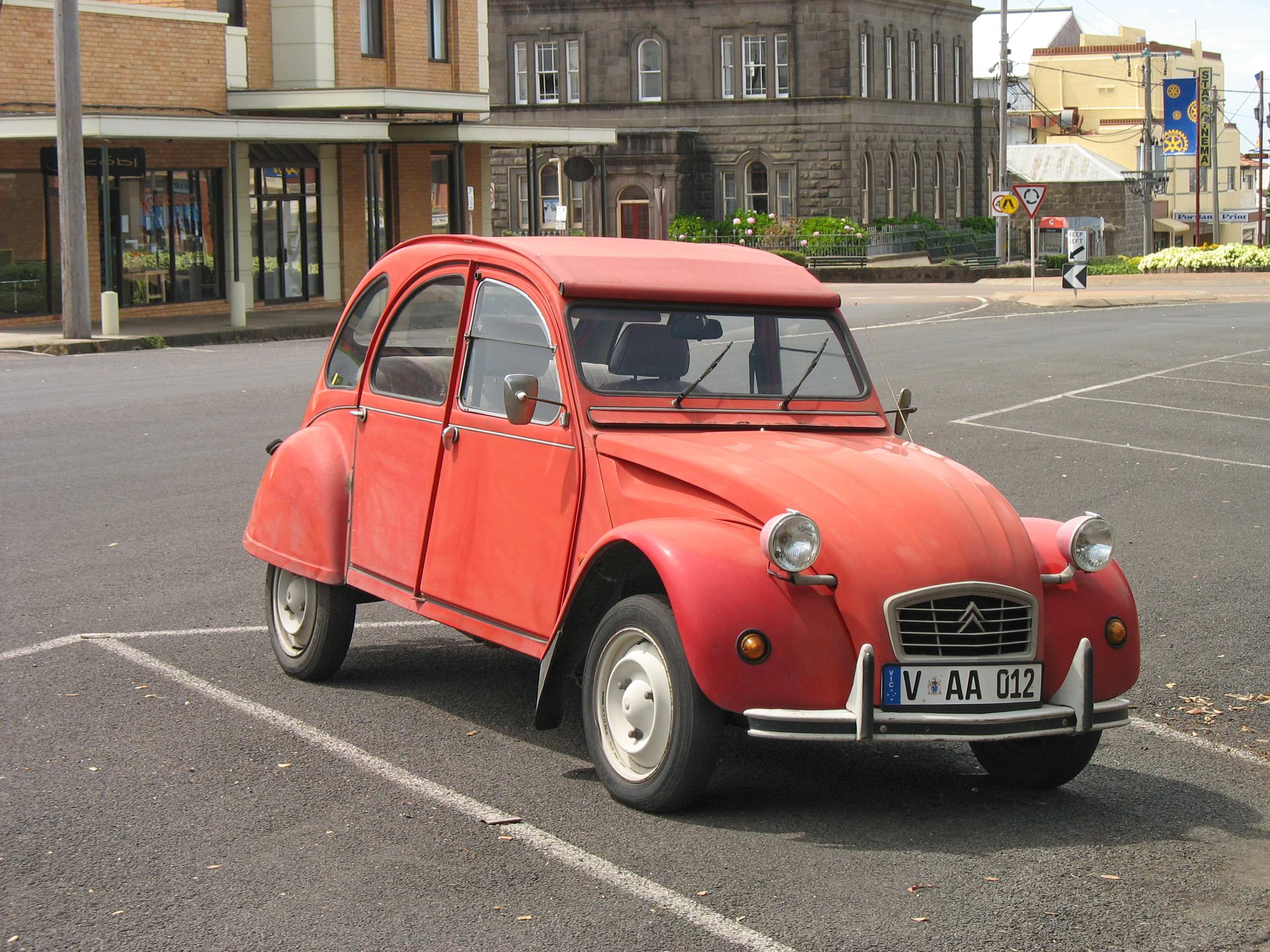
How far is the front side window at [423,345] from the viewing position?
→ 6.62 m

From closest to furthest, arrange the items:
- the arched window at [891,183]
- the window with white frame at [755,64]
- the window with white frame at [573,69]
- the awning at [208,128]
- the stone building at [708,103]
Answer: the awning at [208,128], the stone building at [708,103], the window with white frame at [755,64], the window with white frame at [573,69], the arched window at [891,183]

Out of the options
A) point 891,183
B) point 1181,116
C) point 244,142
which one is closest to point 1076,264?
point 244,142

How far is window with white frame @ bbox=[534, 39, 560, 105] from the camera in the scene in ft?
216

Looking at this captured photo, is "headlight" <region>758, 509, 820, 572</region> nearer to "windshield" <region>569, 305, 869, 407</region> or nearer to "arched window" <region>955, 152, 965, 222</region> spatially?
"windshield" <region>569, 305, 869, 407</region>

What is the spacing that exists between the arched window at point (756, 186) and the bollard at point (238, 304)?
3726cm

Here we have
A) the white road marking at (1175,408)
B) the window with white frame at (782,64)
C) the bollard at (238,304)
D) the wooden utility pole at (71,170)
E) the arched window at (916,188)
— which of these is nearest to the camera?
the white road marking at (1175,408)

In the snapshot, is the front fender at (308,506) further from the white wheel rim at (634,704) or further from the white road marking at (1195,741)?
the white road marking at (1195,741)

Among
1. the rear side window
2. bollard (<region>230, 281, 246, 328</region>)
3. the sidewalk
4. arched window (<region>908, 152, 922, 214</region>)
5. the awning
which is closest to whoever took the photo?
the rear side window

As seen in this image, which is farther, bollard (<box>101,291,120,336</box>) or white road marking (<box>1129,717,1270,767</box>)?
bollard (<box>101,291,120,336</box>)

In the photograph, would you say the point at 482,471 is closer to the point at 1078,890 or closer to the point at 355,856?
the point at 355,856

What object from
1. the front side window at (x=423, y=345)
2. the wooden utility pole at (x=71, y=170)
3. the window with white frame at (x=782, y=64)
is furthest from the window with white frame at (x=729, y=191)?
the front side window at (x=423, y=345)

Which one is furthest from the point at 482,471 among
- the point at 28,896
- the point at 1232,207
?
the point at 1232,207

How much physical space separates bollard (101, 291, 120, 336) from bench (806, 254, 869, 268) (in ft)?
108

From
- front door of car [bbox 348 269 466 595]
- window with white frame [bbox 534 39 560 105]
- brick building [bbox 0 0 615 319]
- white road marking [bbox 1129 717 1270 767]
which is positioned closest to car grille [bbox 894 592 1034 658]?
white road marking [bbox 1129 717 1270 767]
